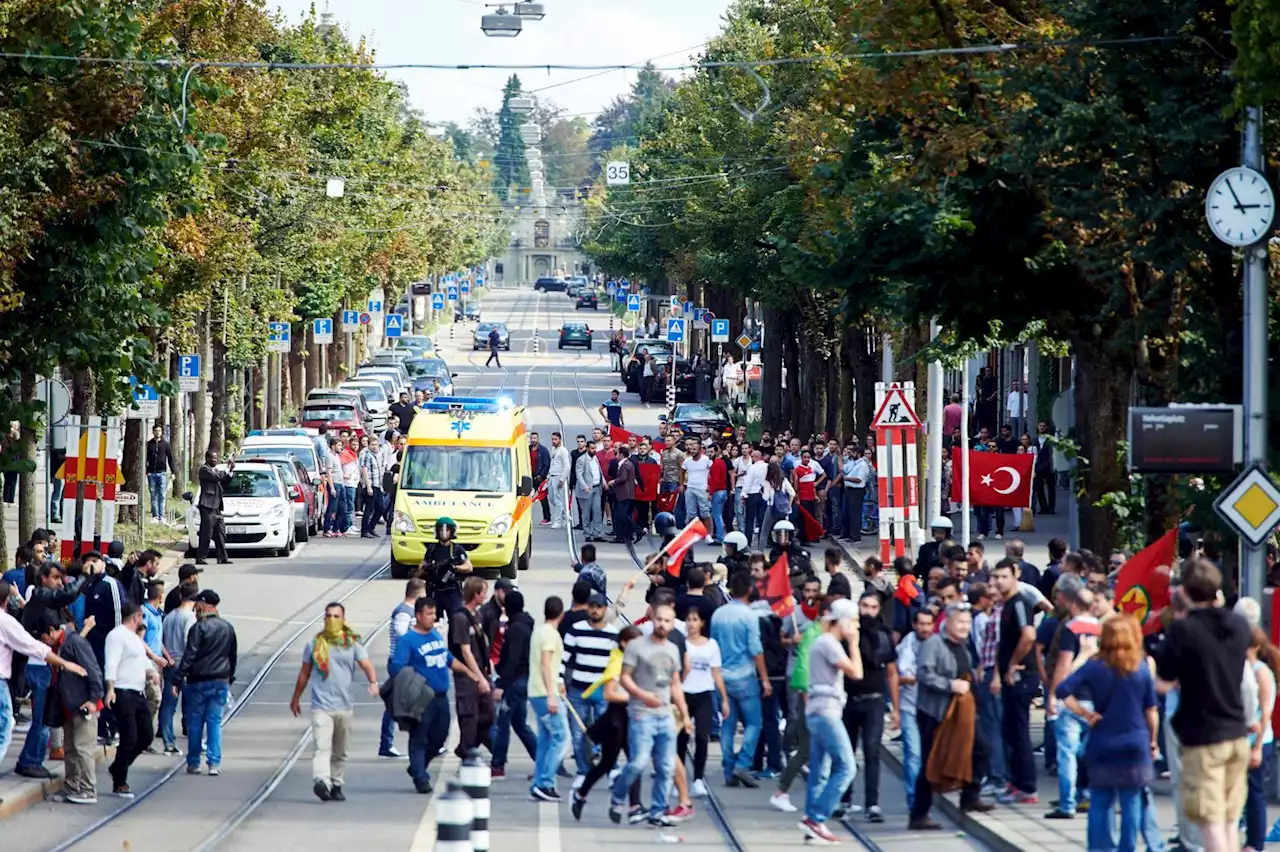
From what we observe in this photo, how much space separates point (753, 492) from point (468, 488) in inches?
216

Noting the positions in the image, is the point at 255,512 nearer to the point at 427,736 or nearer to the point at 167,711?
the point at 167,711

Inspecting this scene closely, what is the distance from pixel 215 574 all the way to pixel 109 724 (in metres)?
14.1

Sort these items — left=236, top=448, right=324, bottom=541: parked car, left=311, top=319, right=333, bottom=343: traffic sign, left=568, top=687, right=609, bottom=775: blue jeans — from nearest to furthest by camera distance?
left=568, top=687, right=609, bottom=775: blue jeans → left=236, top=448, right=324, bottom=541: parked car → left=311, top=319, right=333, bottom=343: traffic sign

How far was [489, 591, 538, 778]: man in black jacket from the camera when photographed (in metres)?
16.5

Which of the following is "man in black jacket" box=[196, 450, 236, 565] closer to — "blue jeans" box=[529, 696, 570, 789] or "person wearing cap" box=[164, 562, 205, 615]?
"person wearing cap" box=[164, 562, 205, 615]

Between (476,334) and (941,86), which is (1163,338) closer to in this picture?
(941,86)

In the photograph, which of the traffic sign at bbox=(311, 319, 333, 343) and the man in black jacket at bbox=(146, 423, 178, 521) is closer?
the man in black jacket at bbox=(146, 423, 178, 521)

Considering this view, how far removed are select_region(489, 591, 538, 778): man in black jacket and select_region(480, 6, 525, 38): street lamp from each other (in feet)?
44.9

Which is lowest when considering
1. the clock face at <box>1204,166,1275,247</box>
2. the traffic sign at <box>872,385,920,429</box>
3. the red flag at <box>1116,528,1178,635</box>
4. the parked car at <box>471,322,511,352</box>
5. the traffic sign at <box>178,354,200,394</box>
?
the red flag at <box>1116,528,1178,635</box>

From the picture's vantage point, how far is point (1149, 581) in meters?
17.1

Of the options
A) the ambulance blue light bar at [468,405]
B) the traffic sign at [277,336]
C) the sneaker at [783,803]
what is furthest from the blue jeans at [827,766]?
the traffic sign at [277,336]

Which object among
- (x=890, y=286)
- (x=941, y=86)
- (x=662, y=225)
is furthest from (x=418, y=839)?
(x=662, y=225)

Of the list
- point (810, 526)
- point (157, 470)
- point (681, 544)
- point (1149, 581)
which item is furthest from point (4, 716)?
point (157, 470)

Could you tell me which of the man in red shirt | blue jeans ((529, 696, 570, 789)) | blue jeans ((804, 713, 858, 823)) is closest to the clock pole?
blue jeans ((804, 713, 858, 823))
